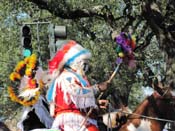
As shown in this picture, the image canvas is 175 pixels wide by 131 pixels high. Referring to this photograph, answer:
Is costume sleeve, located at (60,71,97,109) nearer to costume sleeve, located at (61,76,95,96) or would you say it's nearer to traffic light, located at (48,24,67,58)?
costume sleeve, located at (61,76,95,96)

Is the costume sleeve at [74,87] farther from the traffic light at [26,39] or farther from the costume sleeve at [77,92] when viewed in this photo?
the traffic light at [26,39]

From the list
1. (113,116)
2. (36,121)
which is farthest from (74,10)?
(113,116)

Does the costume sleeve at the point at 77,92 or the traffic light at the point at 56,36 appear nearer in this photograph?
the costume sleeve at the point at 77,92

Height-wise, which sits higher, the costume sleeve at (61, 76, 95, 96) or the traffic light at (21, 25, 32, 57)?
the costume sleeve at (61, 76, 95, 96)

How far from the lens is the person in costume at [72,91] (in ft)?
17.9

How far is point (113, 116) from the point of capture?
21.9ft

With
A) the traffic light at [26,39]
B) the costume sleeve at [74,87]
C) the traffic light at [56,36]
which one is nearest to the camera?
the costume sleeve at [74,87]

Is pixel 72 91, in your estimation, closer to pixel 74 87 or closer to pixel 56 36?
pixel 74 87

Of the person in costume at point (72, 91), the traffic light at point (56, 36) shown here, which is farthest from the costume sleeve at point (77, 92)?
the traffic light at point (56, 36)

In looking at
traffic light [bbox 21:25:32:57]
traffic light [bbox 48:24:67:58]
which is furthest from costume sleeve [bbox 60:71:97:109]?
traffic light [bbox 21:25:32:57]

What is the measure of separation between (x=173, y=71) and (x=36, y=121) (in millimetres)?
5154

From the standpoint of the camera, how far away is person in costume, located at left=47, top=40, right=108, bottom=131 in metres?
5.47

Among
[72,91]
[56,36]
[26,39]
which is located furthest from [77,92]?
[26,39]

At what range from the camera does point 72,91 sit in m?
5.41
